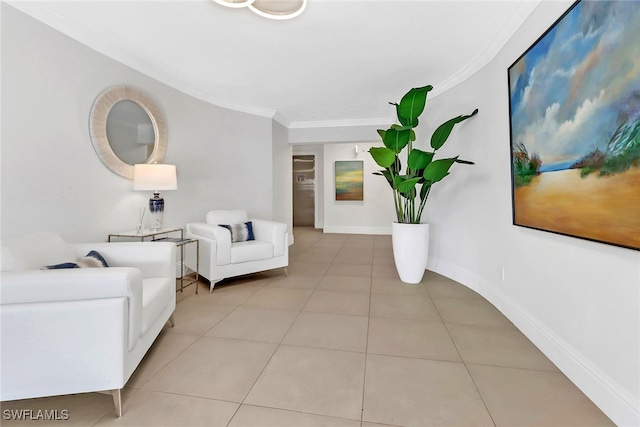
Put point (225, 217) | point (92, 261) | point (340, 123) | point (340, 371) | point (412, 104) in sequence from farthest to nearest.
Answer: point (340, 123), point (225, 217), point (412, 104), point (92, 261), point (340, 371)

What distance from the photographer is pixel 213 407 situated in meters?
1.34

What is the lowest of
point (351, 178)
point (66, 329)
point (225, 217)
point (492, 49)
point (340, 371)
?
point (340, 371)

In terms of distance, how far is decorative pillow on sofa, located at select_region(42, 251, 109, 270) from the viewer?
1521 mm

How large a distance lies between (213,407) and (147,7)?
106 inches

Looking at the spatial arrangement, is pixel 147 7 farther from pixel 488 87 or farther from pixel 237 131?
pixel 488 87

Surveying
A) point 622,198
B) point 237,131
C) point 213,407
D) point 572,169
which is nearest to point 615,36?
point 572,169

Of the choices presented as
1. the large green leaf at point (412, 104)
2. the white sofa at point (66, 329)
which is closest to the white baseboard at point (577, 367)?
the large green leaf at point (412, 104)

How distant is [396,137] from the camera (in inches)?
113

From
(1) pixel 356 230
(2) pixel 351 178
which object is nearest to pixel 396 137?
(2) pixel 351 178

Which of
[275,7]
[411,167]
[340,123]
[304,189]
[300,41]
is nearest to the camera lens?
[275,7]

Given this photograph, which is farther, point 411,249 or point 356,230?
point 356,230

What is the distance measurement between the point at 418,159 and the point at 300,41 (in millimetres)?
1624

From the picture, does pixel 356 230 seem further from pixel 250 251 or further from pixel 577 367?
pixel 577 367

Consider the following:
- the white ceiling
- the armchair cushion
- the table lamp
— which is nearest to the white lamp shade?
the table lamp
